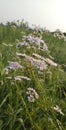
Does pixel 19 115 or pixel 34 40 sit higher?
pixel 34 40

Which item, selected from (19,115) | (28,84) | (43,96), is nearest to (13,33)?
(28,84)

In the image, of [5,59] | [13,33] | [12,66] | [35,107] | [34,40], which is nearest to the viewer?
[12,66]

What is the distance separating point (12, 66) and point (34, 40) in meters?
0.42

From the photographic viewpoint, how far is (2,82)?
13.7ft

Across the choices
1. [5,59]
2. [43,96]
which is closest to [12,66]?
[43,96]

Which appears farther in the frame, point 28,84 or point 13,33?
point 13,33

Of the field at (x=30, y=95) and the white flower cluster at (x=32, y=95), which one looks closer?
the field at (x=30, y=95)

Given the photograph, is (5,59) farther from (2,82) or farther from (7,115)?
(7,115)

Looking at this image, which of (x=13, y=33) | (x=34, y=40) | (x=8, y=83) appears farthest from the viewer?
(x=13, y=33)

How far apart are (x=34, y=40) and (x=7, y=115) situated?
105 centimetres

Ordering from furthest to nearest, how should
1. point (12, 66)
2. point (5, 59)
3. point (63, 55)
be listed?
point (63, 55), point (5, 59), point (12, 66)

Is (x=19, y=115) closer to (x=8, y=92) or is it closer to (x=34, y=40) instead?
(x=8, y=92)

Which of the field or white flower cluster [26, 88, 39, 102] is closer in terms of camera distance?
the field

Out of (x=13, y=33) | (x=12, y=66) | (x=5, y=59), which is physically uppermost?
(x=12, y=66)
